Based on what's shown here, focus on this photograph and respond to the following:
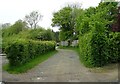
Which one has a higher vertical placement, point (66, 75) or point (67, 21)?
point (67, 21)

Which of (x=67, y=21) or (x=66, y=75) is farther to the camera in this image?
(x=67, y=21)

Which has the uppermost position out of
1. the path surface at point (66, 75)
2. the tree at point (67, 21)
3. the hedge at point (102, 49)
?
the tree at point (67, 21)

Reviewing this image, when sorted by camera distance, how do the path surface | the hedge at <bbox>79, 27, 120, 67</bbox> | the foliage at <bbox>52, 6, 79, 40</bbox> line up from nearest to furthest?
the path surface → the hedge at <bbox>79, 27, 120, 67</bbox> → the foliage at <bbox>52, 6, 79, 40</bbox>

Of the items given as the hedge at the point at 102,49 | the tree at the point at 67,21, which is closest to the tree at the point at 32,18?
the tree at the point at 67,21

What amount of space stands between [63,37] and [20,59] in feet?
155

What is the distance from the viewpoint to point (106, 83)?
463 inches

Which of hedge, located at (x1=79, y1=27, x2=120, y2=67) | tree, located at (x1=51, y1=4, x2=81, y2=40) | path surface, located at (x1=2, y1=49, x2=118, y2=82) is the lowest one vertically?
path surface, located at (x1=2, y1=49, x2=118, y2=82)

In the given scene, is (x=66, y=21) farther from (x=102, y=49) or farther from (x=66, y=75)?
(x=66, y=75)

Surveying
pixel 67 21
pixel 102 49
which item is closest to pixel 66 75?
pixel 102 49

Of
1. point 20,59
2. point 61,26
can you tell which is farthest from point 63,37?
point 20,59

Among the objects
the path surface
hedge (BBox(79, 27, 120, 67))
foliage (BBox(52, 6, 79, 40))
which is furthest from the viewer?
foliage (BBox(52, 6, 79, 40))

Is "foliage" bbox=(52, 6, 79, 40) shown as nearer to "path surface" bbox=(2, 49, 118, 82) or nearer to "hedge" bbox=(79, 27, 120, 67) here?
"hedge" bbox=(79, 27, 120, 67)

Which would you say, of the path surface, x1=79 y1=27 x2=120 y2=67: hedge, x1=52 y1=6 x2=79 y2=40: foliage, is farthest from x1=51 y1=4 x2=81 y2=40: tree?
the path surface

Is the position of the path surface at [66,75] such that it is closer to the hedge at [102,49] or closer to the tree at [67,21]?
the hedge at [102,49]
